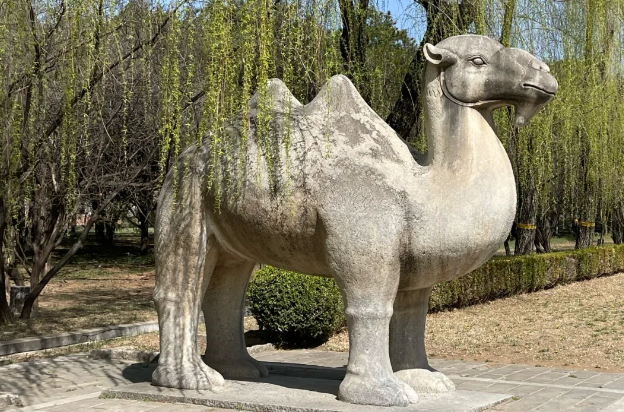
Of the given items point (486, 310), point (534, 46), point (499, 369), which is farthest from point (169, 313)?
point (486, 310)

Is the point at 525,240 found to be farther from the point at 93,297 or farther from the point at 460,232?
the point at 460,232

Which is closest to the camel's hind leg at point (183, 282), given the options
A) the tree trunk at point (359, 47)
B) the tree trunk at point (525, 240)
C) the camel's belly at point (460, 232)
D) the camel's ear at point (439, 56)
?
the camel's belly at point (460, 232)

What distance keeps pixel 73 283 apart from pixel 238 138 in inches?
523

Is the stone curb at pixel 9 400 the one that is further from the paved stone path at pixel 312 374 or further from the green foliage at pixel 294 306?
the green foliage at pixel 294 306

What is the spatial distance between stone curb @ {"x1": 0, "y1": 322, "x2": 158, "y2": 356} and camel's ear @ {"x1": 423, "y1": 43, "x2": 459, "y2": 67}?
612 centimetres

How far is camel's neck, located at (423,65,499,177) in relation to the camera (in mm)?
5559

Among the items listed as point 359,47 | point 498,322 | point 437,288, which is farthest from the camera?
point 437,288

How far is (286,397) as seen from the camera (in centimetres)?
576

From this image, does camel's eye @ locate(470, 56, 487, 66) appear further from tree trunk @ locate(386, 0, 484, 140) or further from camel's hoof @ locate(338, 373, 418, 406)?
camel's hoof @ locate(338, 373, 418, 406)

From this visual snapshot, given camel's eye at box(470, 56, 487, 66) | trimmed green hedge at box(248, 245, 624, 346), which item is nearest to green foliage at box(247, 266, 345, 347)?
trimmed green hedge at box(248, 245, 624, 346)

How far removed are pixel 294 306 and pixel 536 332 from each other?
3.44 m

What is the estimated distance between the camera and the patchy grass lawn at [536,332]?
9.00m

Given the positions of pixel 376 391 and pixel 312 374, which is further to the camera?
pixel 312 374

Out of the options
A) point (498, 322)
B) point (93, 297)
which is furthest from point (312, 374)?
point (93, 297)
